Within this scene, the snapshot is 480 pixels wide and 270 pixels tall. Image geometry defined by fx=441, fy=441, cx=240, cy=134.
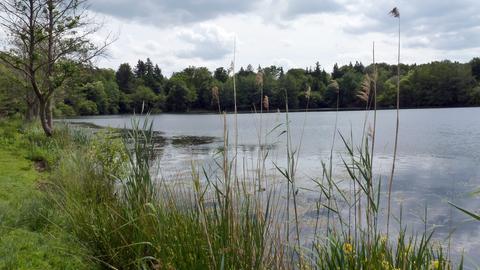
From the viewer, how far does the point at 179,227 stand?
3543 millimetres

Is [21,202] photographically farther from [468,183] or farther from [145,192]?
[468,183]

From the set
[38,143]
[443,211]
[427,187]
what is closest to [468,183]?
[427,187]

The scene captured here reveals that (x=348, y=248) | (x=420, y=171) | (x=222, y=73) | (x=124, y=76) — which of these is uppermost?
(x=124, y=76)

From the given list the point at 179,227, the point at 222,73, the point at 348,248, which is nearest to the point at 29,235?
the point at 179,227

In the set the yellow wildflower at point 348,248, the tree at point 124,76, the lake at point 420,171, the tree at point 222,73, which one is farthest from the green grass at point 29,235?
the tree at point 124,76

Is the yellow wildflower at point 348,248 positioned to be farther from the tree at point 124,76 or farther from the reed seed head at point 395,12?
the tree at point 124,76

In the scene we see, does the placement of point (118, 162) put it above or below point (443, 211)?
above

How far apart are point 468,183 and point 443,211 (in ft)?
9.80

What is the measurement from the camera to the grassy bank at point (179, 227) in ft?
10.3

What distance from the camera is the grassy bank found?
123 inches

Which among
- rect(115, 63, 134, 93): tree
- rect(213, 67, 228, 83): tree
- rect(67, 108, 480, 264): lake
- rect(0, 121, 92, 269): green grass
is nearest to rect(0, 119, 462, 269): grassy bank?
rect(0, 121, 92, 269): green grass

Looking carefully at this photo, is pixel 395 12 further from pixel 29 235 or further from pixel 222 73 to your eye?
pixel 29 235

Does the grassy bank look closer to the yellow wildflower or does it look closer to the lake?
the yellow wildflower

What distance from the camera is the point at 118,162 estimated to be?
29.3ft
